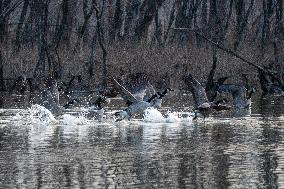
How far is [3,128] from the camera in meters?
21.2

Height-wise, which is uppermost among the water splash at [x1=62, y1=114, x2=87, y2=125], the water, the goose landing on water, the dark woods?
the dark woods

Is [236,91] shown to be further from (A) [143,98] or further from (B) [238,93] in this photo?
(A) [143,98]

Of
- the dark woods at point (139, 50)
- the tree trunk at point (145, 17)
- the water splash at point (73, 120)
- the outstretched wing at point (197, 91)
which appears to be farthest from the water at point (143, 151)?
the tree trunk at point (145, 17)

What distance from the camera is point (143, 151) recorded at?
16469 mm

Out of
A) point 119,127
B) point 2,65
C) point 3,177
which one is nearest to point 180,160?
point 3,177

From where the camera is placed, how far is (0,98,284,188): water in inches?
516

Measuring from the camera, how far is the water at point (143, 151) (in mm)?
13117

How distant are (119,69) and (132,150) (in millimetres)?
17746

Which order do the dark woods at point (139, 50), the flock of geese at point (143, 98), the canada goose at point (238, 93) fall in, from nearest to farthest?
the flock of geese at point (143, 98) < the canada goose at point (238, 93) < the dark woods at point (139, 50)

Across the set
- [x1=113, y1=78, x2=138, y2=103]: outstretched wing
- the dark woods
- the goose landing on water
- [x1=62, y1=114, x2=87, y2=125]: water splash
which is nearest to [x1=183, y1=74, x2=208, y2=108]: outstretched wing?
the goose landing on water

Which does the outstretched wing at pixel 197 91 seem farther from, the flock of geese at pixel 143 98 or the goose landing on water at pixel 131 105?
the goose landing on water at pixel 131 105

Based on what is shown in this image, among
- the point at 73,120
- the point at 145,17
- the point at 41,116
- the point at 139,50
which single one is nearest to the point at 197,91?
the point at 73,120

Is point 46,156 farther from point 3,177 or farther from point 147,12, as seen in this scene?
point 147,12

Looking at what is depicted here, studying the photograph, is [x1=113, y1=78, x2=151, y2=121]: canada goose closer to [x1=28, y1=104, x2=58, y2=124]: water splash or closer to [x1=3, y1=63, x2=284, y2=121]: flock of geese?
[x1=3, y1=63, x2=284, y2=121]: flock of geese
